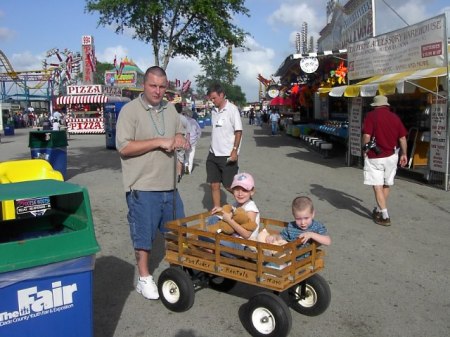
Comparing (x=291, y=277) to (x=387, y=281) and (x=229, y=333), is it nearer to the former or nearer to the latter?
(x=229, y=333)

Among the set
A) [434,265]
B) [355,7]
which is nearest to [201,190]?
[434,265]

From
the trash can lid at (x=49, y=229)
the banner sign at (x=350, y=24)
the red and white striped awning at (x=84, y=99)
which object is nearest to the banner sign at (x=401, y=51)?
the banner sign at (x=350, y=24)

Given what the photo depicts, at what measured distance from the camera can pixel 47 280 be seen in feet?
8.20

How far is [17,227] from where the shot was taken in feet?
11.2

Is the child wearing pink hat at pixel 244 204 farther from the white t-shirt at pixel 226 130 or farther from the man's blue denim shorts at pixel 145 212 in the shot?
the white t-shirt at pixel 226 130

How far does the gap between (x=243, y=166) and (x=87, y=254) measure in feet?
33.5

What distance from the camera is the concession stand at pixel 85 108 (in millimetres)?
30719

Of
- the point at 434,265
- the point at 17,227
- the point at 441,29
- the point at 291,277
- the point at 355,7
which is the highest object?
the point at 355,7

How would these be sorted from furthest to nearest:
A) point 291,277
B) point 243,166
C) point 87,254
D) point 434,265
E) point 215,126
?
point 243,166 → point 215,126 → point 434,265 → point 291,277 → point 87,254

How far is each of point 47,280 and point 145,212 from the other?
1353 millimetres

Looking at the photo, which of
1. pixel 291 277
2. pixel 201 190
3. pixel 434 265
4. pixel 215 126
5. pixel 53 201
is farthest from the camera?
pixel 201 190

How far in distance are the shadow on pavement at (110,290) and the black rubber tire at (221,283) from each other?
0.74m

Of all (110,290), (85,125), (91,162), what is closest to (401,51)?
(110,290)

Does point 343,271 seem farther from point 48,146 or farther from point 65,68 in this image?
point 65,68
